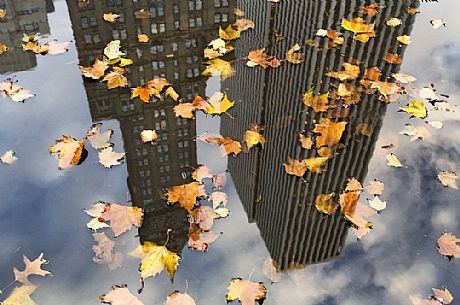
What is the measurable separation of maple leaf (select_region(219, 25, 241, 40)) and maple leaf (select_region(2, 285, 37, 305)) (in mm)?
4632

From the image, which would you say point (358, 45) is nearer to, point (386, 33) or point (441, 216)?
point (386, 33)

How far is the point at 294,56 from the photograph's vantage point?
5859 millimetres

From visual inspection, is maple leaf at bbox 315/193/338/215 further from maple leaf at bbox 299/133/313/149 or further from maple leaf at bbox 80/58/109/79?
maple leaf at bbox 80/58/109/79

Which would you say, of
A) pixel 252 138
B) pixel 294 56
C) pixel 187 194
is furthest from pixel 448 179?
pixel 187 194

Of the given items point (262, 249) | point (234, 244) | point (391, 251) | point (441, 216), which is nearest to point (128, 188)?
point (234, 244)

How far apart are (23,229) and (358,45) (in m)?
5.21

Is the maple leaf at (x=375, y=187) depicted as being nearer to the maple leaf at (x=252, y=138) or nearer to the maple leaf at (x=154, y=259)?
the maple leaf at (x=252, y=138)

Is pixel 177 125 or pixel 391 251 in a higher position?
pixel 177 125

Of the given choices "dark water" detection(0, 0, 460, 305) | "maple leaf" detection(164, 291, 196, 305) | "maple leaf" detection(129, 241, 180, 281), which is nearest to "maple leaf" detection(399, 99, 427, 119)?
"dark water" detection(0, 0, 460, 305)

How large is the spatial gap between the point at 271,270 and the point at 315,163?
1339 mm

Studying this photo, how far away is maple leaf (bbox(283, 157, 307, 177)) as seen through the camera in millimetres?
4168

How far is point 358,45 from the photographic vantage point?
6098mm

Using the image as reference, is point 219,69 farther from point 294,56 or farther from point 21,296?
point 21,296

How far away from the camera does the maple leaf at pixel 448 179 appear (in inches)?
167
